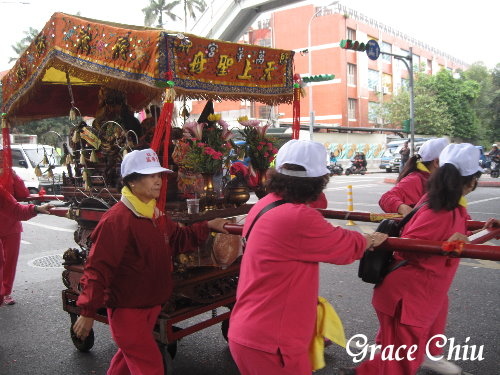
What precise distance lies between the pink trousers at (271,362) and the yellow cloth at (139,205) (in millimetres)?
1061

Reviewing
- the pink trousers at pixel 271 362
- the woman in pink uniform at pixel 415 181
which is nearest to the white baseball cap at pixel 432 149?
the woman in pink uniform at pixel 415 181

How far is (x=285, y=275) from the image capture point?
2.05 meters

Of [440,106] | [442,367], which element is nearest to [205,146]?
[442,367]

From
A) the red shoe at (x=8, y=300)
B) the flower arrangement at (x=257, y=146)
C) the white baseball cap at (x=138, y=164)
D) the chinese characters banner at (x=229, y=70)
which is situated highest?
the chinese characters banner at (x=229, y=70)

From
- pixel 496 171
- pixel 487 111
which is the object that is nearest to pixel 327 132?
pixel 496 171

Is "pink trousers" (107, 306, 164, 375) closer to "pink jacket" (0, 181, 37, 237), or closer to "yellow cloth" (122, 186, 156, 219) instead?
"yellow cloth" (122, 186, 156, 219)

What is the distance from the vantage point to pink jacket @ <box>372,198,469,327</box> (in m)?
2.63

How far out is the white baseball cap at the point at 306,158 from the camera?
2.09 meters

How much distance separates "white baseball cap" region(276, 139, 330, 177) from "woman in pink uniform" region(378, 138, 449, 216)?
2010 millimetres

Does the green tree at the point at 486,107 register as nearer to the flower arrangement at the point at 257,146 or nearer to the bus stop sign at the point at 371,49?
the bus stop sign at the point at 371,49

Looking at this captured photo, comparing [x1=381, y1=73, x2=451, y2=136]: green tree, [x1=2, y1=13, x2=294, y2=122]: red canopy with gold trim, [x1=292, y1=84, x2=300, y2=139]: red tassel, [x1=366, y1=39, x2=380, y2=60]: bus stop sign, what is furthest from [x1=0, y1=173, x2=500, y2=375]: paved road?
[x1=381, y1=73, x2=451, y2=136]: green tree

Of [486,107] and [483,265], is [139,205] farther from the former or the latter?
[486,107]

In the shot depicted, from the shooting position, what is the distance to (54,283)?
6.49m

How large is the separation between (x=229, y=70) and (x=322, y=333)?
97.9 inches
